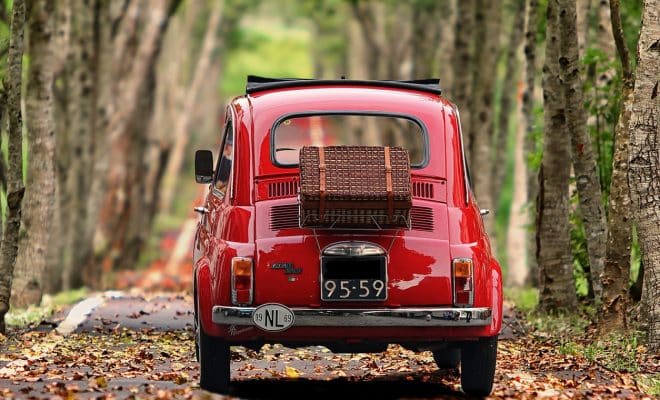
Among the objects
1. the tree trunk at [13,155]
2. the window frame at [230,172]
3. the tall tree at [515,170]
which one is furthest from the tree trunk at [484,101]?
the window frame at [230,172]

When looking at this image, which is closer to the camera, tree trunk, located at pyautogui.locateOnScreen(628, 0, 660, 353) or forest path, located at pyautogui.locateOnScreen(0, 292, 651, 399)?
forest path, located at pyautogui.locateOnScreen(0, 292, 651, 399)

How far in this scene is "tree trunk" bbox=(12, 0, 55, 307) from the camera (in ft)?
61.3

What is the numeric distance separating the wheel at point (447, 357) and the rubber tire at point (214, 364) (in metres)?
2.49

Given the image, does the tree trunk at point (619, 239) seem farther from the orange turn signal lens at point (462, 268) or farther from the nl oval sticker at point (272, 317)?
the nl oval sticker at point (272, 317)

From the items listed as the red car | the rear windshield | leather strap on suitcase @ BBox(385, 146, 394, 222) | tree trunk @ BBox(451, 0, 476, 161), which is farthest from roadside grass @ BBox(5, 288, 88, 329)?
tree trunk @ BBox(451, 0, 476, 161)

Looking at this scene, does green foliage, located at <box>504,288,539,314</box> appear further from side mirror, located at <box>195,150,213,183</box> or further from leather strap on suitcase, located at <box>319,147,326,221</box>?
leather strap on suitcase, located at <box>319,147,326,221</box>

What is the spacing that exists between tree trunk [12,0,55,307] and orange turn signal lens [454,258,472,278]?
9.76 meters

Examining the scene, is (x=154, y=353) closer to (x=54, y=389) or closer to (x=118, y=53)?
(x=54, y=389)

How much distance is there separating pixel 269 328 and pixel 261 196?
40.8 inches

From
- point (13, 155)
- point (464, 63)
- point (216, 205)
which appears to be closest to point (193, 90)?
point (464, 63)

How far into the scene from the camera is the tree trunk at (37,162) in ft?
61.3

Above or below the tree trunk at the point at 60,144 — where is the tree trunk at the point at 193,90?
above

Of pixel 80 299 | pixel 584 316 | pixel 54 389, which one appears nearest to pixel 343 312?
pixel 54 389

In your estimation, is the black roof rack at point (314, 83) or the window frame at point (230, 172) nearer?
the window frame at point (230, 172)
